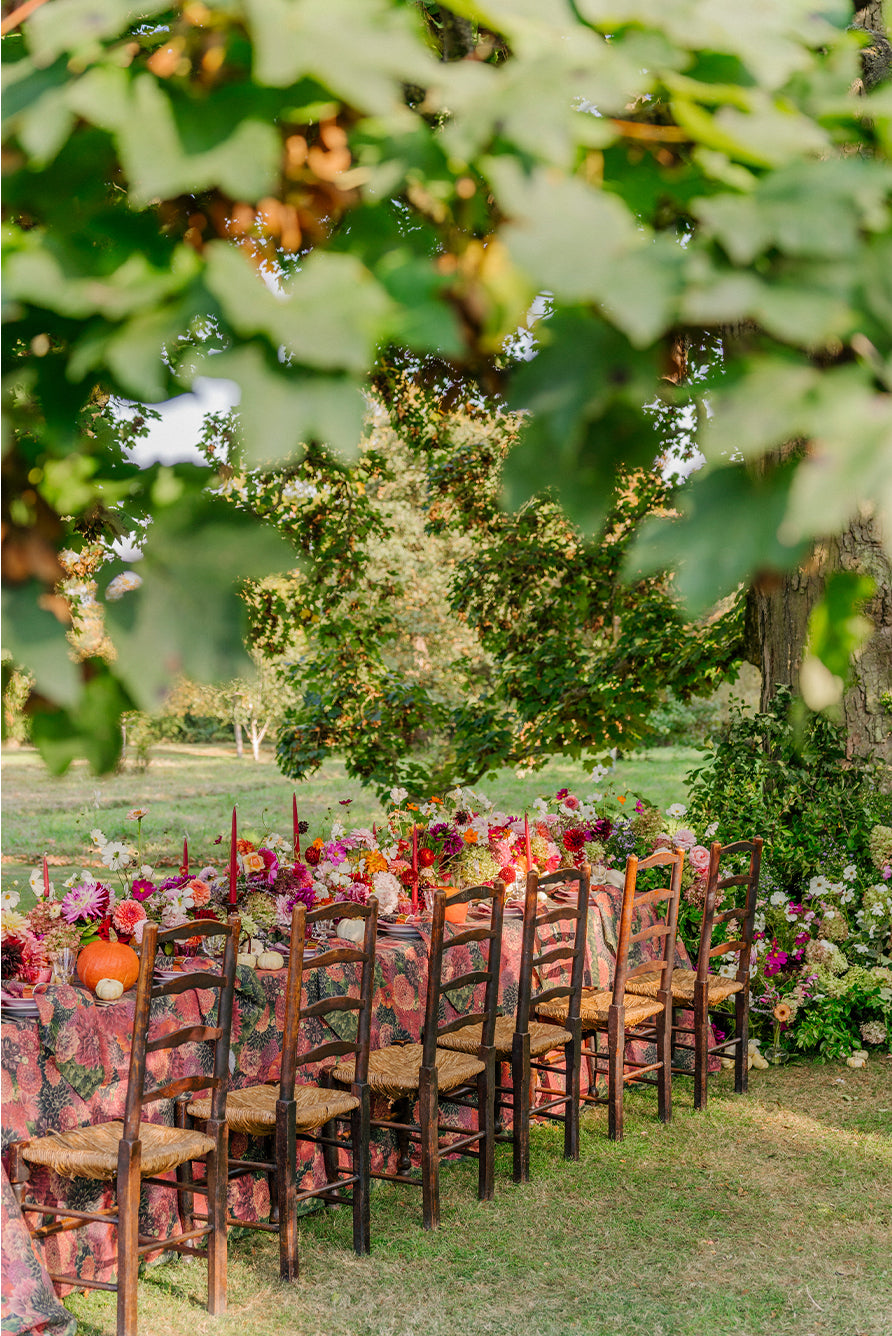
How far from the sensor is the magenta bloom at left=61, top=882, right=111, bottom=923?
3.23 m

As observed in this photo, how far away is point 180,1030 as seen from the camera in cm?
276

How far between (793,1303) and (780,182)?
305cm

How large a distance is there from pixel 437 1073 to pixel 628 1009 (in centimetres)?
115

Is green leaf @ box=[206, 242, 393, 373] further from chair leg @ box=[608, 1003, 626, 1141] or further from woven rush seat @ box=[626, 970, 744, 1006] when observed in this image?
woven rush seat @ box=[626, 970, 744, 1006]

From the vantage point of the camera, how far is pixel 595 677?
6.98 meters

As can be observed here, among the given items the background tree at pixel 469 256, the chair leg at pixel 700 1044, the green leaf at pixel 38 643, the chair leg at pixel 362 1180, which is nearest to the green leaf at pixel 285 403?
the background tree at pixel 469 256

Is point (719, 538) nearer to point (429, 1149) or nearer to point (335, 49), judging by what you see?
point (335, 49)

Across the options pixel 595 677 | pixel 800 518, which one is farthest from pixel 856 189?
pixel 595 677

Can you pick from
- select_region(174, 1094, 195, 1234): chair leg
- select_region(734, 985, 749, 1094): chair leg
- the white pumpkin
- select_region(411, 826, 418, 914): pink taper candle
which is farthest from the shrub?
select_region(174, 1094, 195, 1234): chair leg

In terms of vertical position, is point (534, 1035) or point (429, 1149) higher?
point (534, 1035)

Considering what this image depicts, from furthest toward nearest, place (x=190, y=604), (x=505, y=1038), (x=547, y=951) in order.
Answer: (x=547, y=951) → (x=505, y=1038) → (x=190, y=604)

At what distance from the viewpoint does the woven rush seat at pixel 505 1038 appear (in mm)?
3805

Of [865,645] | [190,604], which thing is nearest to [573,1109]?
[865,645]

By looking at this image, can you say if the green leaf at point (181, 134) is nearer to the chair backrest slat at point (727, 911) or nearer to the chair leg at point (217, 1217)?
the chair leg at point (217, 1217)
